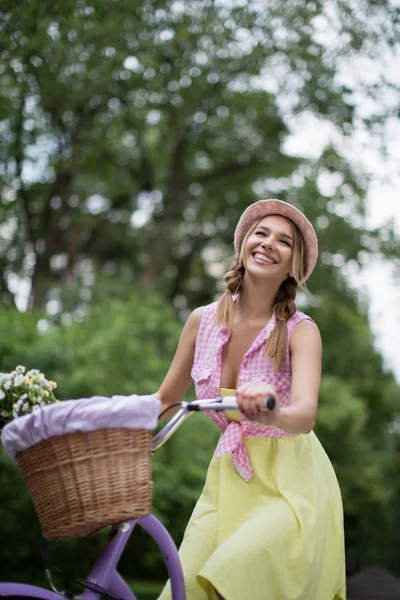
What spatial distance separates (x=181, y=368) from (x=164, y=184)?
57.1 feet

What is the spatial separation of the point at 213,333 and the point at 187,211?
60.7ft

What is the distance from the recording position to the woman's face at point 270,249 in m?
3.18

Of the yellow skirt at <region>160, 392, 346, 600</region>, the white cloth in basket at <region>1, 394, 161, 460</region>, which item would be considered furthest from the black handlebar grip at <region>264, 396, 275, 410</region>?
the yellow skirt at <region>160, 392, 346, 600</region>

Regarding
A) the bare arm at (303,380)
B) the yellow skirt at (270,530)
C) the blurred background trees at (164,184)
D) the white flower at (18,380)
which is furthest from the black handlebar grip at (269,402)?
the blurred background trees at (164,184)

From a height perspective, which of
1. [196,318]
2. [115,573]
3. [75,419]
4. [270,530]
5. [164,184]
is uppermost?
[164,184]

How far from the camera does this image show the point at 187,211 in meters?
21.6

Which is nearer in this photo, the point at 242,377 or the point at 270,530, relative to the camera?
the point at 270,530

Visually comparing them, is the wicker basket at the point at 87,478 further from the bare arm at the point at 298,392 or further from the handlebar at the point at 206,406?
the bare arm at the point at 298,392

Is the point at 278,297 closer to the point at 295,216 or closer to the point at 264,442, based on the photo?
the point at 295,216

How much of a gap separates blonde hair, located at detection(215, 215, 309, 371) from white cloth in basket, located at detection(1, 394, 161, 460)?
2.45 ft

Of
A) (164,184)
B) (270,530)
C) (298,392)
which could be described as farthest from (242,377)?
(164,184)

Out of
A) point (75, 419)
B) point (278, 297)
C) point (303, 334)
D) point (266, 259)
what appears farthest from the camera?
point (278, 297)

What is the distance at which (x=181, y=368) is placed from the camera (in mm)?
3330

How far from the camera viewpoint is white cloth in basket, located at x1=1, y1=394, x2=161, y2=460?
2.33 metres
